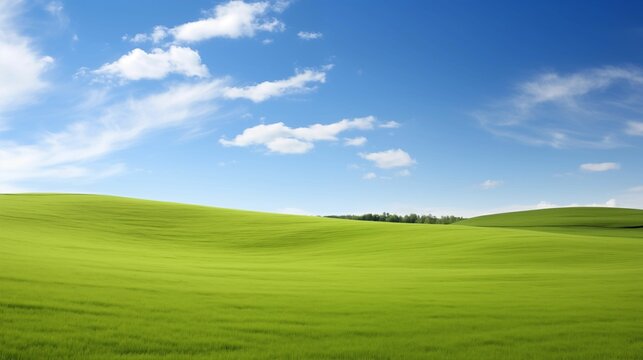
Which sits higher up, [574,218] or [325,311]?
[574,218]

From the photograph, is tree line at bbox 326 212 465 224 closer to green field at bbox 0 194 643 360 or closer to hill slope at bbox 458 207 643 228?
hill slope at bbox 458 207 643 228

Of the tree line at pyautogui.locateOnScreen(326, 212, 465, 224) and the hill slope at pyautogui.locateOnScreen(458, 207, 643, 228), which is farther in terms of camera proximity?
the tree line at pyautogui.locateOnScreen(326, 212, 465, 224)

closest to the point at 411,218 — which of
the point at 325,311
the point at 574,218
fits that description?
→ the point at 574,218

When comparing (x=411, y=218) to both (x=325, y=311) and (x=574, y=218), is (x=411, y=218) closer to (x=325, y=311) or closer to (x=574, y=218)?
(x=574, y=218)

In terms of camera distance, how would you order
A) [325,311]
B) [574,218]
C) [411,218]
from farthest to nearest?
1. [411,218]
2. [574,218]
3. [325,311]

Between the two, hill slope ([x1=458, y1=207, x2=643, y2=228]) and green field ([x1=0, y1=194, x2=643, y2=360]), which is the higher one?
hill slope ([x1=458, y1=207, x2=643, y2=228])

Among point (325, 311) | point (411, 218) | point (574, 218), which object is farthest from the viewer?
point (411, 218)

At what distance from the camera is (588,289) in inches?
599

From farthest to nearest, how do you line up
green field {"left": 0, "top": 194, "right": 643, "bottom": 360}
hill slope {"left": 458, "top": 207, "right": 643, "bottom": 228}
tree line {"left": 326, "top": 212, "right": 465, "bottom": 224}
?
1. tree line {"left": 326, "top": 212, "right": 465, "bottom": 224}
2. hill slope {"left": 458, "top": 207, "right": 643, "bottom": 228}
3. green field {"left": 0, "top": 194, "right": 643, "bottom": 360}

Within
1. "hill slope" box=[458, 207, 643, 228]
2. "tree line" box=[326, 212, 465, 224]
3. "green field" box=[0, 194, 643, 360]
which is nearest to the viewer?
"green field" box=[0, 194, 643, 360]

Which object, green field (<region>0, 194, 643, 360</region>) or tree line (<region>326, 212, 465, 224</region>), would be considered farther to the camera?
tree line (<region>326, 212, 465, 224</region>)

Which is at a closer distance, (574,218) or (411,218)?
(574,218)

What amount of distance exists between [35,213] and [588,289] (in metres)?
37.4

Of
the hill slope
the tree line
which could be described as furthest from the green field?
the tree line
